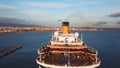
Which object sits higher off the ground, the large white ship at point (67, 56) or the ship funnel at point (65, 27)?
the ship funnel at point (65, 27)

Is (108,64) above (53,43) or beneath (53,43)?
beneath

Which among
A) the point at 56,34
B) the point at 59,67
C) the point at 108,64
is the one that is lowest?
the point at 108,64

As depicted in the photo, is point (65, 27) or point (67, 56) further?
point (65, 27)

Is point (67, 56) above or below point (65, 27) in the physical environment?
below

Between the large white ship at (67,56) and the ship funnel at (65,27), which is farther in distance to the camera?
the ship funnel at (65,27)

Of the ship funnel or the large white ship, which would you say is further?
the ship funnel

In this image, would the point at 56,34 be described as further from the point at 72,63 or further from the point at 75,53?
the point at 72,63

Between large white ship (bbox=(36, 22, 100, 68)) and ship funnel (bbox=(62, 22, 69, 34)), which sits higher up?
ship funnel (bbox=(62, 22, 69, 34))

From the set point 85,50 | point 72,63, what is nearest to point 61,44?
point 85,50
